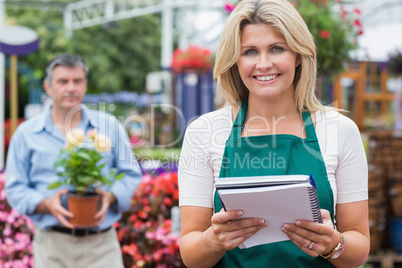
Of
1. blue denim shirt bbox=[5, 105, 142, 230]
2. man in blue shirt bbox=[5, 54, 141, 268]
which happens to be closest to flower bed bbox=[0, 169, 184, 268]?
man in blue shirt bbox=[5, 54, 141, 268]

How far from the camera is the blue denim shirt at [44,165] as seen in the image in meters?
2.72

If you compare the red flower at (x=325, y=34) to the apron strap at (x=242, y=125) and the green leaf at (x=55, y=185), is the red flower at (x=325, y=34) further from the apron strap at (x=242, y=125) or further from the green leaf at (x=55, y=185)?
the apron strap at (x=242, y=125)

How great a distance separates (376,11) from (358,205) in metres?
11.2

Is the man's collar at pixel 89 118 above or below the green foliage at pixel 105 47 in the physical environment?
below

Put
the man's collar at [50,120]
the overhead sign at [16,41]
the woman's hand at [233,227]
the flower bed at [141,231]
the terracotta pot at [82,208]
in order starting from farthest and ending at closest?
1. the overhead sign at [16,41]
2. the flower bed at [141,231]
3. the man's collar at [50,120]
4. the terracotta pot at [82,208]
5. the woman's hand at [233,227]

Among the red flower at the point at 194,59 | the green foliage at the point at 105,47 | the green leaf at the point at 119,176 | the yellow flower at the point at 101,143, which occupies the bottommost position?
the green leaf at the point at 119,176

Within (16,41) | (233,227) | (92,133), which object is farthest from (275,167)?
(16,41)

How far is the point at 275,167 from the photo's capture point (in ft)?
5.01

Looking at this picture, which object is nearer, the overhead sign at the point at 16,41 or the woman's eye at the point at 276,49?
the woman's eye at the point at 276,49

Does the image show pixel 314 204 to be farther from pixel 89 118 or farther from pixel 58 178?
pixel 89 118

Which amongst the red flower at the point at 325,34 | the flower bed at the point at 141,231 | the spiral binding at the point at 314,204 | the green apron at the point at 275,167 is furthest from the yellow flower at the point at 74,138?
the red flower at the point at 325,34

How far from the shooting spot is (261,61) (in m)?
1.56

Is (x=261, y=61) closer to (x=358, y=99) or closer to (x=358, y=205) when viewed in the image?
(x=358, y=205)

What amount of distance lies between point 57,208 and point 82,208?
13cm
